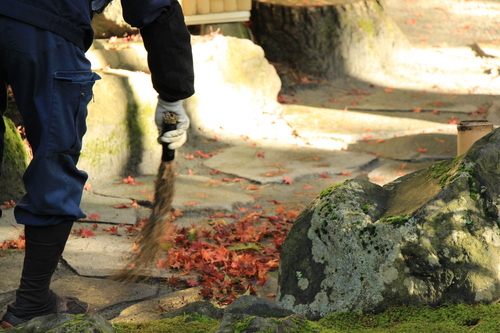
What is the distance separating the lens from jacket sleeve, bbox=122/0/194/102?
270 centimetres

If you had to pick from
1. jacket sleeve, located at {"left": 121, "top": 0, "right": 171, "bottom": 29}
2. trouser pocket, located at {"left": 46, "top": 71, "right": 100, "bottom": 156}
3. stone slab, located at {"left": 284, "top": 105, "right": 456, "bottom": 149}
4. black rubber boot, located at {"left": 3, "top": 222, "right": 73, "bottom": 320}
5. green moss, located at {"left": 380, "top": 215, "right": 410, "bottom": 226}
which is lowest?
stone slab, located at {"left": 284, "top": 105, "right": 456, "bottom": 149}

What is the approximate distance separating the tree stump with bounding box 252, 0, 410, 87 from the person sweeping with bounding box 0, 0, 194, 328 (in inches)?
267

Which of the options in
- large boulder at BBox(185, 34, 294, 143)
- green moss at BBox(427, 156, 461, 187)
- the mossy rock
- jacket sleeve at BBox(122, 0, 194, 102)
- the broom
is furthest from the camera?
large boulder at BBox(185, 34, 294, 143)

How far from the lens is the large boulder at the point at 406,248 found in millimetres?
2096

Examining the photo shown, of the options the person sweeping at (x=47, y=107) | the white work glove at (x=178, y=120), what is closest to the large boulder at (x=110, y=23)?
the white work glove at (x=178, y=120)

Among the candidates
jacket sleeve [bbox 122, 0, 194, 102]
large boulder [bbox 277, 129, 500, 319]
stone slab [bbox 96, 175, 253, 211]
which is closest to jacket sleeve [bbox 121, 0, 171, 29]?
jacket sleeve [bbox 122, 0, 194, 102]

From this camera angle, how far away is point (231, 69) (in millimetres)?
7262

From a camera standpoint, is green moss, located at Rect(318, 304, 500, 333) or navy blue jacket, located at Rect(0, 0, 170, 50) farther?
navy blue jacket, located at Rect(0, 0, 170, 50)

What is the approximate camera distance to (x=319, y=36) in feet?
30.0

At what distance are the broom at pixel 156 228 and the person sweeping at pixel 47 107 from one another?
0.69 metres

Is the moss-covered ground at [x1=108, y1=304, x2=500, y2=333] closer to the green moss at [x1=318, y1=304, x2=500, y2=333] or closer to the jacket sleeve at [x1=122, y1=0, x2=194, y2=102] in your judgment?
the green moss at [x1=318, y1=304, x2=500, y2=333]

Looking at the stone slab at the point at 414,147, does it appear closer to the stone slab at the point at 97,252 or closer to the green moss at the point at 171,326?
the stone slab at the point at 97,252

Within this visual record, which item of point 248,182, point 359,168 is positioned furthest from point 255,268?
point 359,168

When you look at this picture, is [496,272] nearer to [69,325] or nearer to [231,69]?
[69,325]
